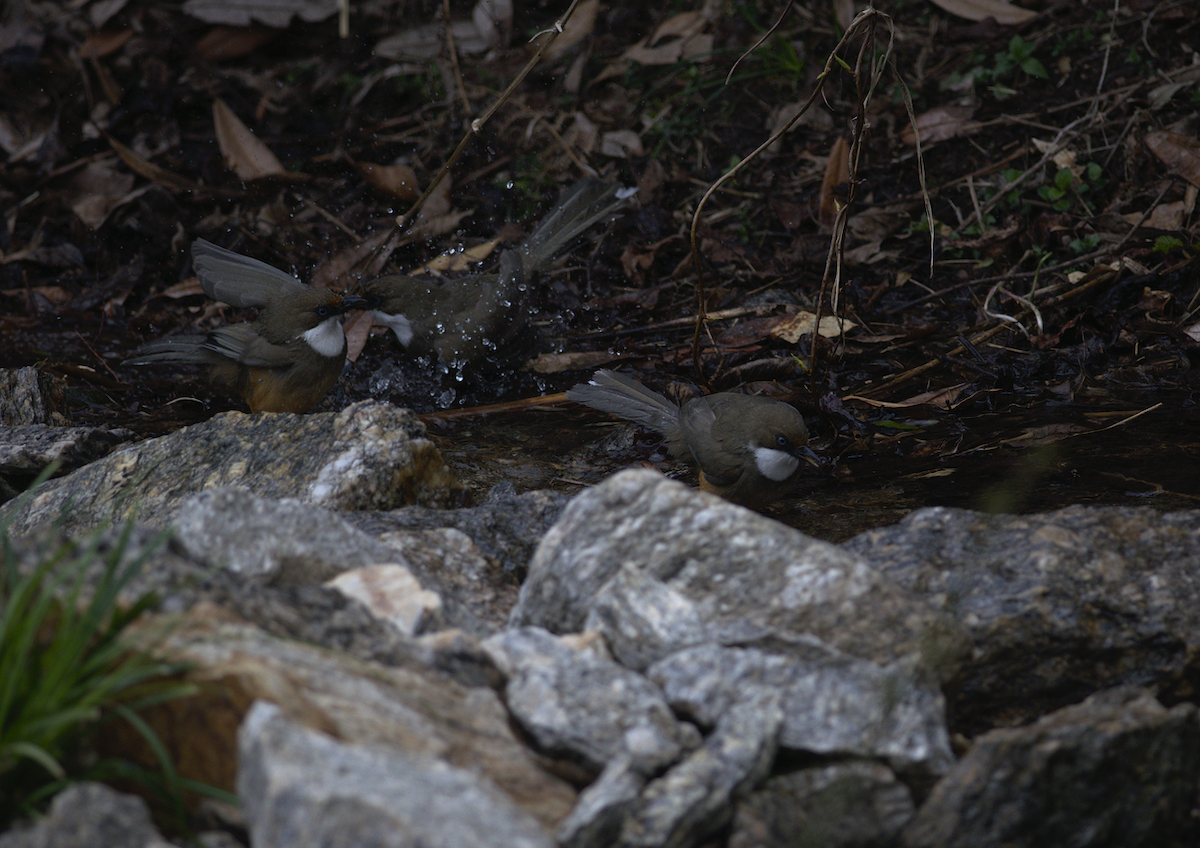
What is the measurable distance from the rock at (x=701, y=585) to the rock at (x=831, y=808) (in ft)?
1.05

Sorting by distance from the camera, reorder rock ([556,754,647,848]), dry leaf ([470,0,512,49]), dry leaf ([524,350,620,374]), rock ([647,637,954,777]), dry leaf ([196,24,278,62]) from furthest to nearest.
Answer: dry leaf ([196,24,278,62]), dry leaf ([470,0,512,49]), dry leaf ([524,350,620,374]), rock ([647,637,954,777]), rock ([556,754,647,848])

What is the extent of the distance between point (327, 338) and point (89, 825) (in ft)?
14.7

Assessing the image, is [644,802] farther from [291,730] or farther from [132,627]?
[132,627]

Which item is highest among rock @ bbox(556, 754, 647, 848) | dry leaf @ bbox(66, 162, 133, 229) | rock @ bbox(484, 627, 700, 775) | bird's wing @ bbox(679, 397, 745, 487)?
rock @ bbox(556, 754, 647, 848)

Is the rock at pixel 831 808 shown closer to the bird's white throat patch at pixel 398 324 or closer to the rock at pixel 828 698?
the rock at pixel 828 698

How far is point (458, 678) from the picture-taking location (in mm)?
2281

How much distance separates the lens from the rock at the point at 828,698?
82.8 inches

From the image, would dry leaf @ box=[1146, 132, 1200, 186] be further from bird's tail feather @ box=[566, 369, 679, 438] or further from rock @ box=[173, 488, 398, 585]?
rock @ box=[173, 488, 398, 585]

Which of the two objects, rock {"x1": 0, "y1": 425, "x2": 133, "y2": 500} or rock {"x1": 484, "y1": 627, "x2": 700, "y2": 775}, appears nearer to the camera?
rock {"x1": 484, "y1": 627, "x2": 700, "y2": 775}

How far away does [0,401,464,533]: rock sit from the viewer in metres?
3.63

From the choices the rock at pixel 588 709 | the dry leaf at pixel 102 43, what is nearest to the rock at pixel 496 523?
the rock at pixel 588 709

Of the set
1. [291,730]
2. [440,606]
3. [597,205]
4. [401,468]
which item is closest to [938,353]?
[597,205]

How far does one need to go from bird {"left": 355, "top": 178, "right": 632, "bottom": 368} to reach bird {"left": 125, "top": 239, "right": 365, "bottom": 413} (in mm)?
566

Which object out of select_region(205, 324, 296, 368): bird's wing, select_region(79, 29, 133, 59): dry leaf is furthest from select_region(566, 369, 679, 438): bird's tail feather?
select_region(79, 29, 133, 59): dry leaf
